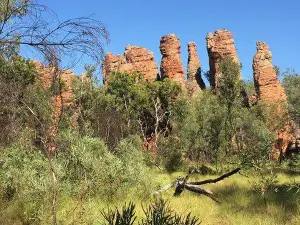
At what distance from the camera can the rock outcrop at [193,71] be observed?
49397mm

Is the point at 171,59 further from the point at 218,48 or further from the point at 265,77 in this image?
Answer: the point at 265,77

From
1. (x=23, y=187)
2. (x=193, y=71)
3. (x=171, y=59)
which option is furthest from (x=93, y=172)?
(x=193, y=71)

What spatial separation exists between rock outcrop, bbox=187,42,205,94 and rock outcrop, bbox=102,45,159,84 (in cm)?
492

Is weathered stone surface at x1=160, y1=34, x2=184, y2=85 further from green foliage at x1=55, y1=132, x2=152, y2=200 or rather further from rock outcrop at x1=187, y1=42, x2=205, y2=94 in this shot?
green foliage at x1=55, y1=132, x2=152, y2=200

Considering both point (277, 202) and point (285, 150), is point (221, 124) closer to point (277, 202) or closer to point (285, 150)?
point (285, 150)

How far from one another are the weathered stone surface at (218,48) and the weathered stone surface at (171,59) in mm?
4306

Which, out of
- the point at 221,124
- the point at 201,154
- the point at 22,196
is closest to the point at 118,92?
the point at 201,154

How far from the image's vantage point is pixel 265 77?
4309cm

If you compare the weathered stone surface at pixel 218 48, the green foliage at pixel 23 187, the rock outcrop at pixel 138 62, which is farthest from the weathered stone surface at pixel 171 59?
the green foliage at pixel 23 187

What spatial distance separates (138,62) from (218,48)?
11431 millimetres

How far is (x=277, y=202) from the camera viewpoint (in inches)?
396

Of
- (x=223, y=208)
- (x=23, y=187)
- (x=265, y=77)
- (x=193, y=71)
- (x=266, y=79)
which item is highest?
(x=193, y=71)

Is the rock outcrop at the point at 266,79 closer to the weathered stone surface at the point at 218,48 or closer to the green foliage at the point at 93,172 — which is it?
the weathered stone surface at the point at 218,48

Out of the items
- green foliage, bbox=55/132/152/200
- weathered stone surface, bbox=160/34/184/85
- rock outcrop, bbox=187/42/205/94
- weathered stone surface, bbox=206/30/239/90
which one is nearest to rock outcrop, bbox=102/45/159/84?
weathered stone surface, bbox=160/34/184/85
